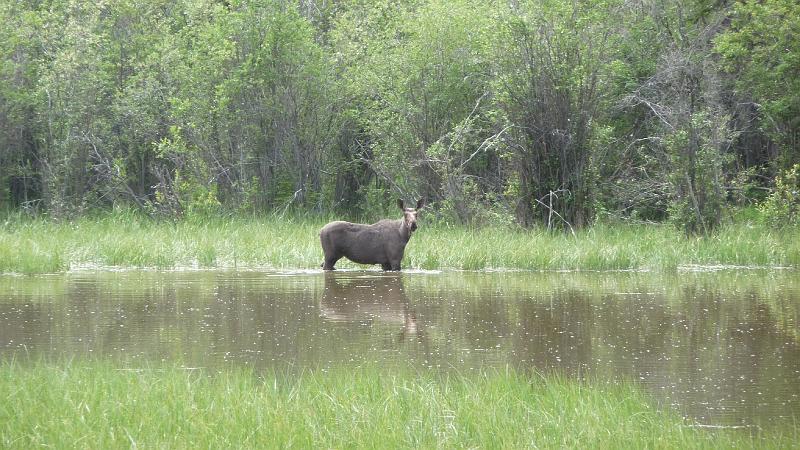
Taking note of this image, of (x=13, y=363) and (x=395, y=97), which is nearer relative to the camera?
(x=13, y=363)

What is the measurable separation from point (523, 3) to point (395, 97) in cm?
440

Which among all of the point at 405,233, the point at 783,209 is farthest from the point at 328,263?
the point at 783,209

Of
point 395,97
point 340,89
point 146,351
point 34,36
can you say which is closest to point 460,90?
point 395,97

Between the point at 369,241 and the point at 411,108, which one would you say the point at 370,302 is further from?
the point at 411,108

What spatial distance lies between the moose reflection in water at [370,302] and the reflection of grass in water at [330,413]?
110 inches

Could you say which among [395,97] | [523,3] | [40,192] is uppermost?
[523,3]

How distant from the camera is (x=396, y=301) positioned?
44.2ft

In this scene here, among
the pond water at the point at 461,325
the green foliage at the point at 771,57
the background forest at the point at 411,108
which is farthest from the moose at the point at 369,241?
the green foliage at the point at 771,57

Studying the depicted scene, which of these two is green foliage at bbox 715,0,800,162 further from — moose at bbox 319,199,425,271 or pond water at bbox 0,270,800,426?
moose at bbox 319,199,425,271

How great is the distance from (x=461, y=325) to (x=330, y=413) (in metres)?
4.43

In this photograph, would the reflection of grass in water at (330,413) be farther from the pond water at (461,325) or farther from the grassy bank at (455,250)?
the grassy bank at (455,250)

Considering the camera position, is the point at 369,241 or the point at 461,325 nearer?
the point at 461,325

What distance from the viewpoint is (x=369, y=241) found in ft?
57.8

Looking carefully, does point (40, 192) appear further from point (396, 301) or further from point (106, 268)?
point (396, 301)
